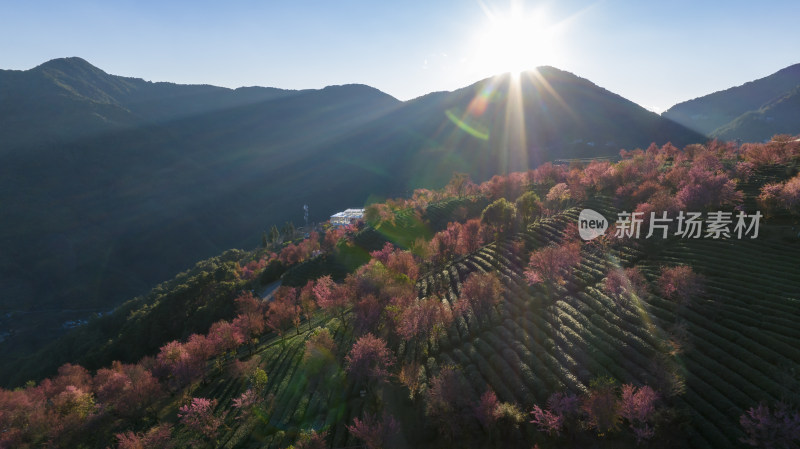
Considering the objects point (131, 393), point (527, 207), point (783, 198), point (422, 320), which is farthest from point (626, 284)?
point (131, 393)

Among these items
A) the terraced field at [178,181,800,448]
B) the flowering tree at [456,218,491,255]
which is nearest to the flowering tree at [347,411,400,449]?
the terraced field at [178,181,800,448]

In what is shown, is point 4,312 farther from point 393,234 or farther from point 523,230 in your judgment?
point 523,230

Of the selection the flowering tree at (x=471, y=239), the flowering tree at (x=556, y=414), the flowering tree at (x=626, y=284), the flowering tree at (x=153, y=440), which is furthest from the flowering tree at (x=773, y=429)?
the flowering tree at (x=153, y=440)

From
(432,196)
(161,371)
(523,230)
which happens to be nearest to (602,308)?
(523,230)

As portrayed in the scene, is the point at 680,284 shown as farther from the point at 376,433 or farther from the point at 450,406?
the point at 376,433

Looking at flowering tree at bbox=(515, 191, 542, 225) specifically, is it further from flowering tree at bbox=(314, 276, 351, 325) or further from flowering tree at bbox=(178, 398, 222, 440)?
flowering tree at bbox=(178, 398, 222, 440)

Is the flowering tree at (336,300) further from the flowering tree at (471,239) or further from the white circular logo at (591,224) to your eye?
the white circular logo at (591,224)
